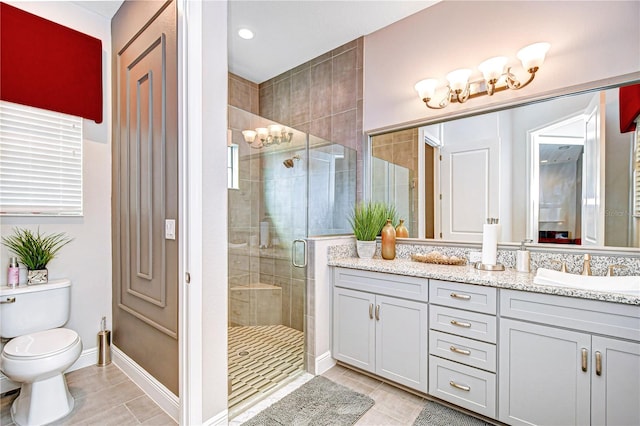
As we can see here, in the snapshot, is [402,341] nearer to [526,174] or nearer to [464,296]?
[464,296]

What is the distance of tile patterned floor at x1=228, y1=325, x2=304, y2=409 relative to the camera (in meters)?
1.99

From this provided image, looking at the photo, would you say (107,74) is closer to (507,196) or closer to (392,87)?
A: (392,87)

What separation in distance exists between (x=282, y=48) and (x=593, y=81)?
8.12ft

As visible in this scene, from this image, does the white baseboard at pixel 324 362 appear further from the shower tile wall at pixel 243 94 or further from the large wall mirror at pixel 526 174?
the shower tile wall at pixel 243 94

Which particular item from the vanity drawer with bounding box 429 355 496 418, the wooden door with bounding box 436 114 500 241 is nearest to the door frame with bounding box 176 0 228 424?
the vanity drawer with bounding box 429 355 496 418

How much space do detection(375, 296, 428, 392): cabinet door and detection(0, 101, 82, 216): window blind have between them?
7.81 ft

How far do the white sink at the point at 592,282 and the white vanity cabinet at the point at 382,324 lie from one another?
0.63m

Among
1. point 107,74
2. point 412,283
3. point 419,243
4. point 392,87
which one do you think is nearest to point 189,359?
point 412,283

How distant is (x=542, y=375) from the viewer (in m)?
1.46

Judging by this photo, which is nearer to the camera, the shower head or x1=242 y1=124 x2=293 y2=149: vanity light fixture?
x1=242 y1=124 x2=293 y2=149: vanity light fixture

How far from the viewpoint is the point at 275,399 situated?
1884 millimetres

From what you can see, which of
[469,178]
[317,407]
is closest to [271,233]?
[317,407]

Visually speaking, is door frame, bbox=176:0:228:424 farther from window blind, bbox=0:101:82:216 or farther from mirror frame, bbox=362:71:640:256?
mirror frame, bbox=362:71:640:256

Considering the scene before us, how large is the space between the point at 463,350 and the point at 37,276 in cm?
276
